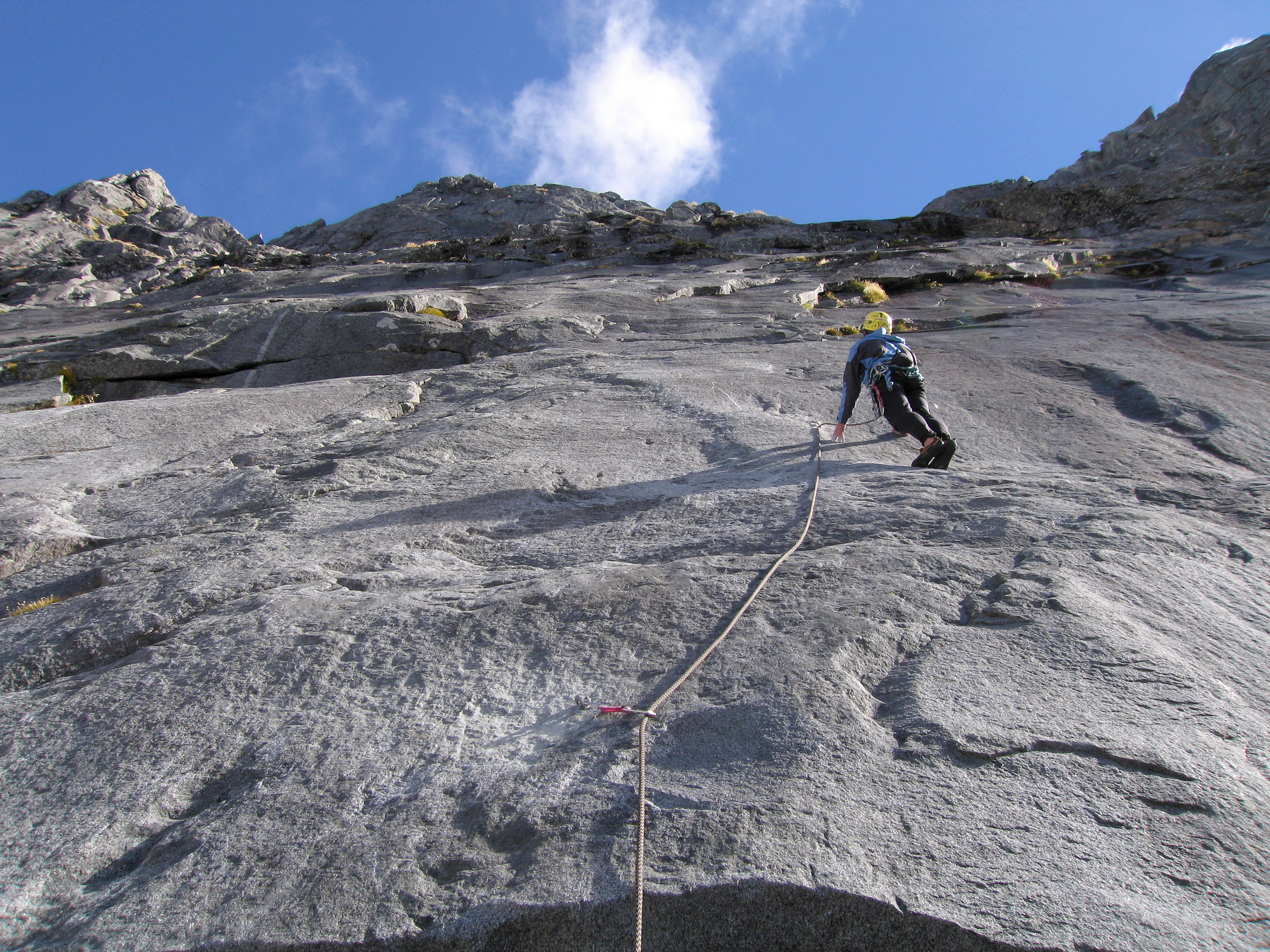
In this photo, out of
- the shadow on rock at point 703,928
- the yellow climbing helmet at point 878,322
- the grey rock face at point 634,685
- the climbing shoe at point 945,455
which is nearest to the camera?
the shadow on rock at point 703,928

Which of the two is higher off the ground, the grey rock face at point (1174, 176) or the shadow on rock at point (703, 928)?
the grey rock face at point (1174, 176)

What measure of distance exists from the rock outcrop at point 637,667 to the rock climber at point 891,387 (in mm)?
426

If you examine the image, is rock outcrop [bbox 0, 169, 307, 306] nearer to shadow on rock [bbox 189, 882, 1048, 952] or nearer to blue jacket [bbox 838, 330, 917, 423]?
blue jacket [bbox 838, 330, 917, 423]

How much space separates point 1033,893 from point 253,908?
2758mm

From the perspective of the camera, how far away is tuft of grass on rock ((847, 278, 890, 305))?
17.2 metres

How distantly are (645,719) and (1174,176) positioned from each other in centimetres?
3506

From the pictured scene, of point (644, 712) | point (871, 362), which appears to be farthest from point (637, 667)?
point (871, 362)

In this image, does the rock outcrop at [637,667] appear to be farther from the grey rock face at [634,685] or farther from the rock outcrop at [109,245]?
the rock outcrop at [109,245]

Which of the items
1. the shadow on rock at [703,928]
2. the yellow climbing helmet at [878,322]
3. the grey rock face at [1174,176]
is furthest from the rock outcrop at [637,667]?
the grey rock face at [1174,176]

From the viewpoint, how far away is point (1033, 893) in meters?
2.44

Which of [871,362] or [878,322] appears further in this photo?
[878,322]

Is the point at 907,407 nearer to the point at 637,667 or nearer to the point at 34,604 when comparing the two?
the point at 637,667

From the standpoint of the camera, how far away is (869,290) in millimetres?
17422

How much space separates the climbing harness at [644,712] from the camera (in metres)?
2.49
